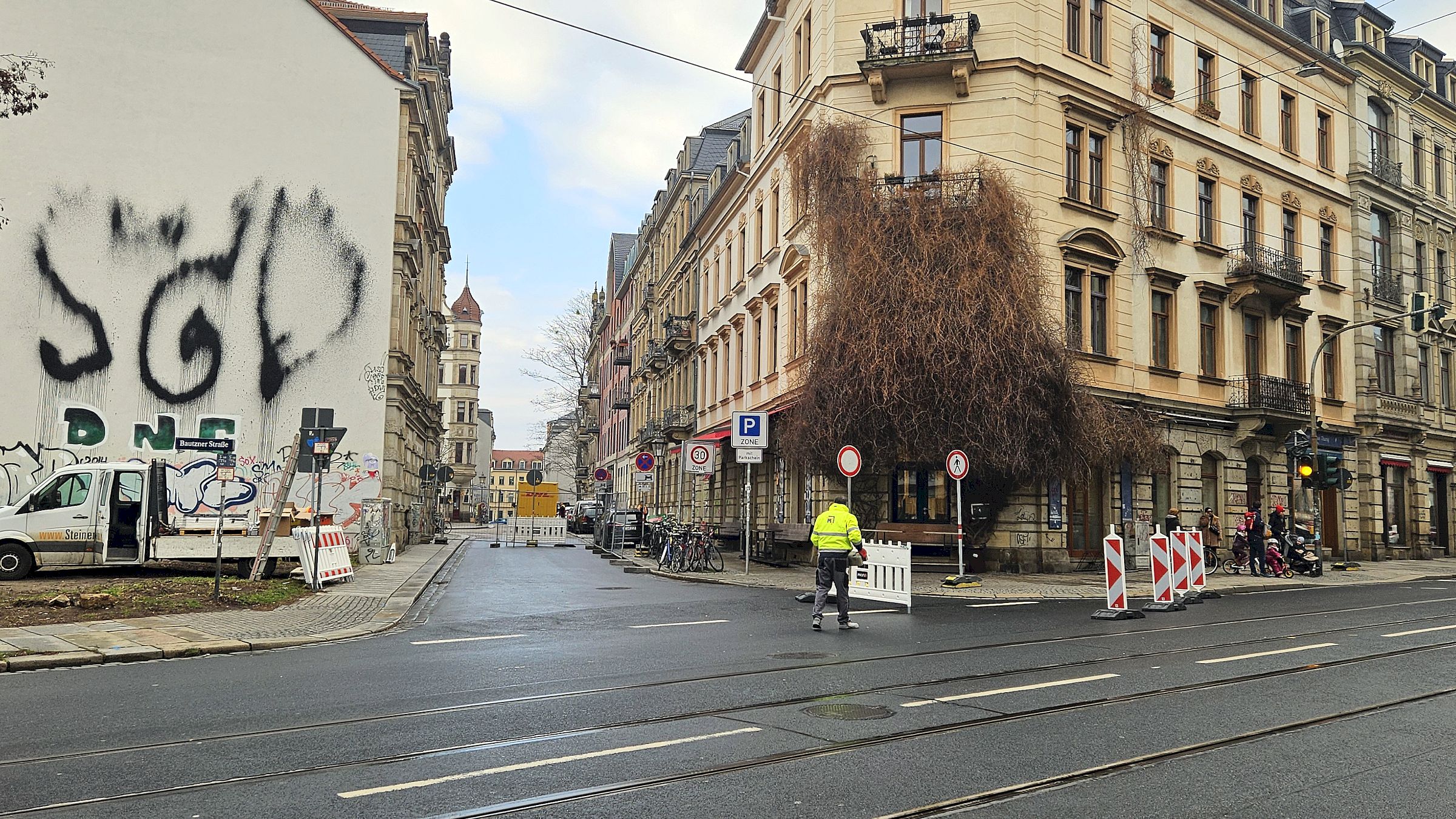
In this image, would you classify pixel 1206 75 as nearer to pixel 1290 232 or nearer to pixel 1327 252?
pixel 1290 232

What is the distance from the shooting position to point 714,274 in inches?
1651

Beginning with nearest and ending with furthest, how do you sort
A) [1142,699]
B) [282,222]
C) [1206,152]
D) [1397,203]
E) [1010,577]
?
[1142,699], [1010,577], [282,222], [1206,152], [1397,203]

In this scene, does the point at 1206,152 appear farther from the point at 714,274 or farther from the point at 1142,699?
the point at 1142,699

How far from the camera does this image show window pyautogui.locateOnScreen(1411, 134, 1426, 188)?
38031 mm

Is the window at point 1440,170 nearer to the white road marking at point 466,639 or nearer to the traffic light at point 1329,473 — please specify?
the traffic light at point 1329,473

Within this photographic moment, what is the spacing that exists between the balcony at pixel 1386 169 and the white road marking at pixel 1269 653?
2942 centimetres

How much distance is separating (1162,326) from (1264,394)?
12.9 feet

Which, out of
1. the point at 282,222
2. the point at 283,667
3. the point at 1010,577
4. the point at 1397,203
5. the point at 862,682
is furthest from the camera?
the point at 1397,203

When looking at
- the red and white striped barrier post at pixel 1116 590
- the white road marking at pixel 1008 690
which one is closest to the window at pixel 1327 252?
the red and white striped barrier post at pixel 1116 590

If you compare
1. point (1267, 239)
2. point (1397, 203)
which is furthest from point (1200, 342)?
point (1397, 203)

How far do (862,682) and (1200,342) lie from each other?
23547 millimetres

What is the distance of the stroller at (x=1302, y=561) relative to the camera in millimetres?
26719

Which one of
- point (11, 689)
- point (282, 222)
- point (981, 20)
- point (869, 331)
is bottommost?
point (11, 689)

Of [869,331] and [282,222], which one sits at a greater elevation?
[282,222]
